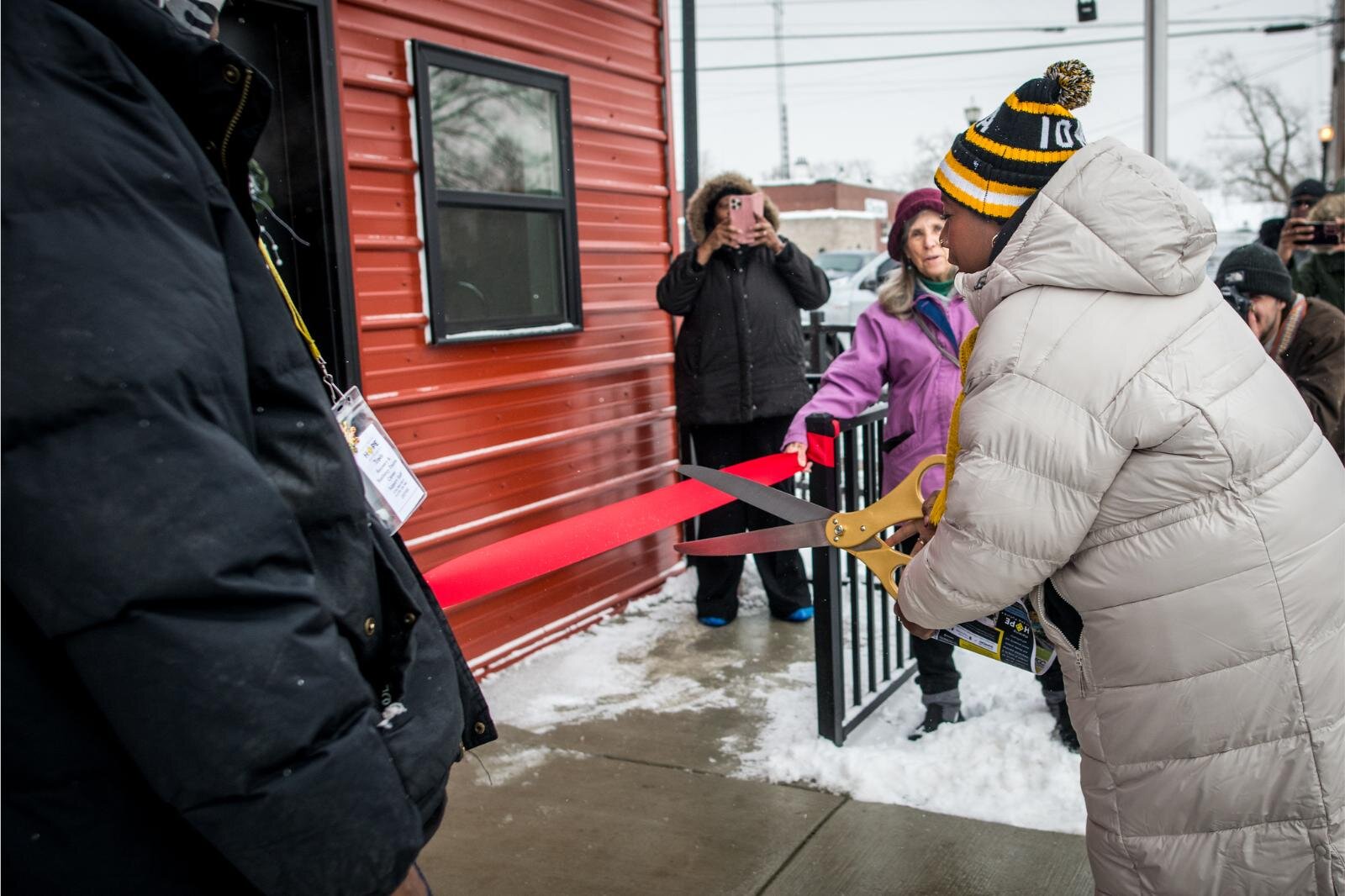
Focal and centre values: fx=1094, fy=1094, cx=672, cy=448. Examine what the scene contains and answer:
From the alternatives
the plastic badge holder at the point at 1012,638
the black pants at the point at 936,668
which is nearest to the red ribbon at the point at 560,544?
the black pants at the point at 936,668

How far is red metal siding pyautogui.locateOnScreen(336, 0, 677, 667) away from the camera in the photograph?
4.38 meters

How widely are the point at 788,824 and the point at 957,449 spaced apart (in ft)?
6.04

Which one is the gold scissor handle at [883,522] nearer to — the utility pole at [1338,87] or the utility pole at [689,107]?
the utility pole at [689,107]

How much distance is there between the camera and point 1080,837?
326cm

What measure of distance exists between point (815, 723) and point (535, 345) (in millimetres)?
2186

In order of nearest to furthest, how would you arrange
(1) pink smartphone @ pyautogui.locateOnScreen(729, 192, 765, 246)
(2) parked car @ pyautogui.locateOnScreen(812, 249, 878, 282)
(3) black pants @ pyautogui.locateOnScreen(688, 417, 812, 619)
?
(1) pink smartphone @ pyautogui.locateOnScreen(729, 192, 765, 246) < (3) black pants @ pyautogui.locateOnScreen(688, 417, 812, 619) < (2) parked car @ pyautogui.locateOnScreen(812, 249, 878, 282)

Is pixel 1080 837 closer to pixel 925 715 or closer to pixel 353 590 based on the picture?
pixel 925 715

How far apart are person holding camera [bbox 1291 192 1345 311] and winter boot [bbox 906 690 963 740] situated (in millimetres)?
3452

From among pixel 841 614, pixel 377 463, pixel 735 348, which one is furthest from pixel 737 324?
pixel 377 463

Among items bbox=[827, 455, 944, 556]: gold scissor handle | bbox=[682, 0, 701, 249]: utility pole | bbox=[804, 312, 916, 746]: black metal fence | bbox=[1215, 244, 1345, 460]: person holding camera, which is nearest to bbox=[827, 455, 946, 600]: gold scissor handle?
bbox=[827, 455, 944, 556]: gold scissor handle

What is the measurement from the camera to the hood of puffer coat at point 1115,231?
180 cm

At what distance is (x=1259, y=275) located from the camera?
430cm

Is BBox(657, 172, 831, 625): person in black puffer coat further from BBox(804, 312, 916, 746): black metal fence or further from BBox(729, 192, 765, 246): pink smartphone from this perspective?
BBox(804, 312, 916, 746): black metal fence

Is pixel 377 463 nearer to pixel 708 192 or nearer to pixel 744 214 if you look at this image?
pixel 744 214
